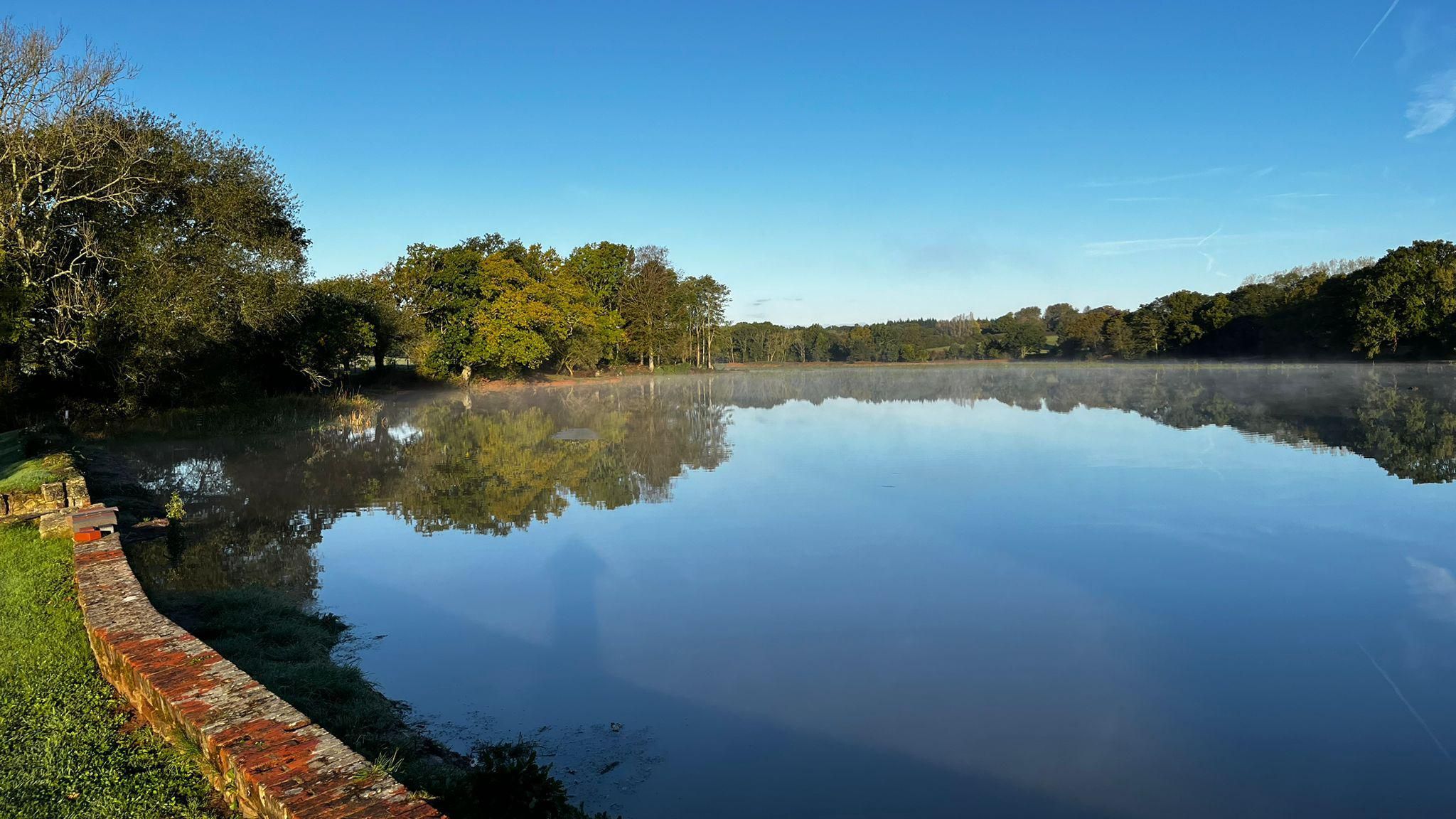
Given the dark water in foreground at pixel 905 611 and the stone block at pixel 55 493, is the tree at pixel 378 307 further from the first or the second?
the stone block at pixel 55 493

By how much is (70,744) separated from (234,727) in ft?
4.31

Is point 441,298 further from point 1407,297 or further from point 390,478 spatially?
point 1407,297

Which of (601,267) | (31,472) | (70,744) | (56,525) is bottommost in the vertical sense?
(70,744)

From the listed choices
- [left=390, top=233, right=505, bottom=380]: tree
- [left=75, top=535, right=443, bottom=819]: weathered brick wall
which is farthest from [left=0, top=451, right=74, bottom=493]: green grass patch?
[left=390, top=233, right=505, bottom=380]: tree

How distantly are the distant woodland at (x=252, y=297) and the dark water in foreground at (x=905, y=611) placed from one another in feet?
15.0

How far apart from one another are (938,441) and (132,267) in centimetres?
2180

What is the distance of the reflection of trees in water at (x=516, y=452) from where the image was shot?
11486 millimetres

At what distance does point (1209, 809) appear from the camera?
14.7 ft

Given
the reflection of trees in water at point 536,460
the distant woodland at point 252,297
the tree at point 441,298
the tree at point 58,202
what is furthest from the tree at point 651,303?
the tree at point 58,202

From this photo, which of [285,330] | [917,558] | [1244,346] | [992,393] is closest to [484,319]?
[285,330]

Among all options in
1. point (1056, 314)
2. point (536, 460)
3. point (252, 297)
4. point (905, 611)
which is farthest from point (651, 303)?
point (1056, 314)

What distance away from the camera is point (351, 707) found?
555cm

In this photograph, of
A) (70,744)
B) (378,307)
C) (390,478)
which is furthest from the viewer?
(378,307)

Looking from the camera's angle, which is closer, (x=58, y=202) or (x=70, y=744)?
(x=70, y=744)
